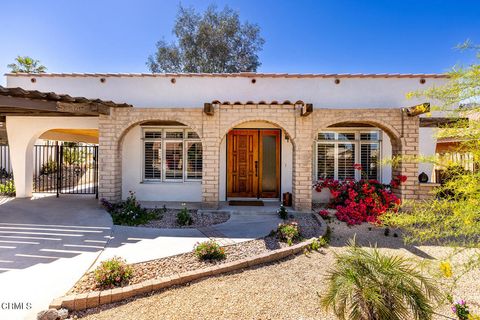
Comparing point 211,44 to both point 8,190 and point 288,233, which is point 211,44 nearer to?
point 8,190

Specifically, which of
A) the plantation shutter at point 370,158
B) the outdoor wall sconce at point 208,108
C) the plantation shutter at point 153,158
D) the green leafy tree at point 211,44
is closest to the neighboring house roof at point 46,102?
the plantation shutter at point 153,158

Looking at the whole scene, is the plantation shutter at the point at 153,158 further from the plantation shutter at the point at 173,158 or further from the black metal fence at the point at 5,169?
the black metal fence at the point at 5,169

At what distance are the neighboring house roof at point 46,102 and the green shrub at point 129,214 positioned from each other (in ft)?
10.5

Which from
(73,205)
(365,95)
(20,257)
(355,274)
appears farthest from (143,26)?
(355,274)

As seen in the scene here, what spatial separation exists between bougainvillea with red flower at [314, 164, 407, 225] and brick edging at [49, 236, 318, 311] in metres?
3.80

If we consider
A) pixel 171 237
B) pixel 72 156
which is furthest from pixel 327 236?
pixel 72 156

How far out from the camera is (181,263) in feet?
15.4

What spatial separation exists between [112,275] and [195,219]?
3.89 meters

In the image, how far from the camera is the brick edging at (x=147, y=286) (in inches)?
135

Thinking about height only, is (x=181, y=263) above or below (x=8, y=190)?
below

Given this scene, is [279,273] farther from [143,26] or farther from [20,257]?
[143,26]

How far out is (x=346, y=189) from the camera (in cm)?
861

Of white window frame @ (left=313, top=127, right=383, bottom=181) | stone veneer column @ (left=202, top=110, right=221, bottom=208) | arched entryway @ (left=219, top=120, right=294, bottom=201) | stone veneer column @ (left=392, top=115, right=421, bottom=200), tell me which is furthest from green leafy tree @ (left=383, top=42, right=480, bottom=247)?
arched entryway @ (left=219, top=120, right=294, bottom=201)

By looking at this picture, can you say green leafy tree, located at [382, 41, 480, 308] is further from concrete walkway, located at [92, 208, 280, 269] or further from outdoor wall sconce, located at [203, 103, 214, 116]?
outdoor wall sconce, located at [203, 103, 214, 116]
